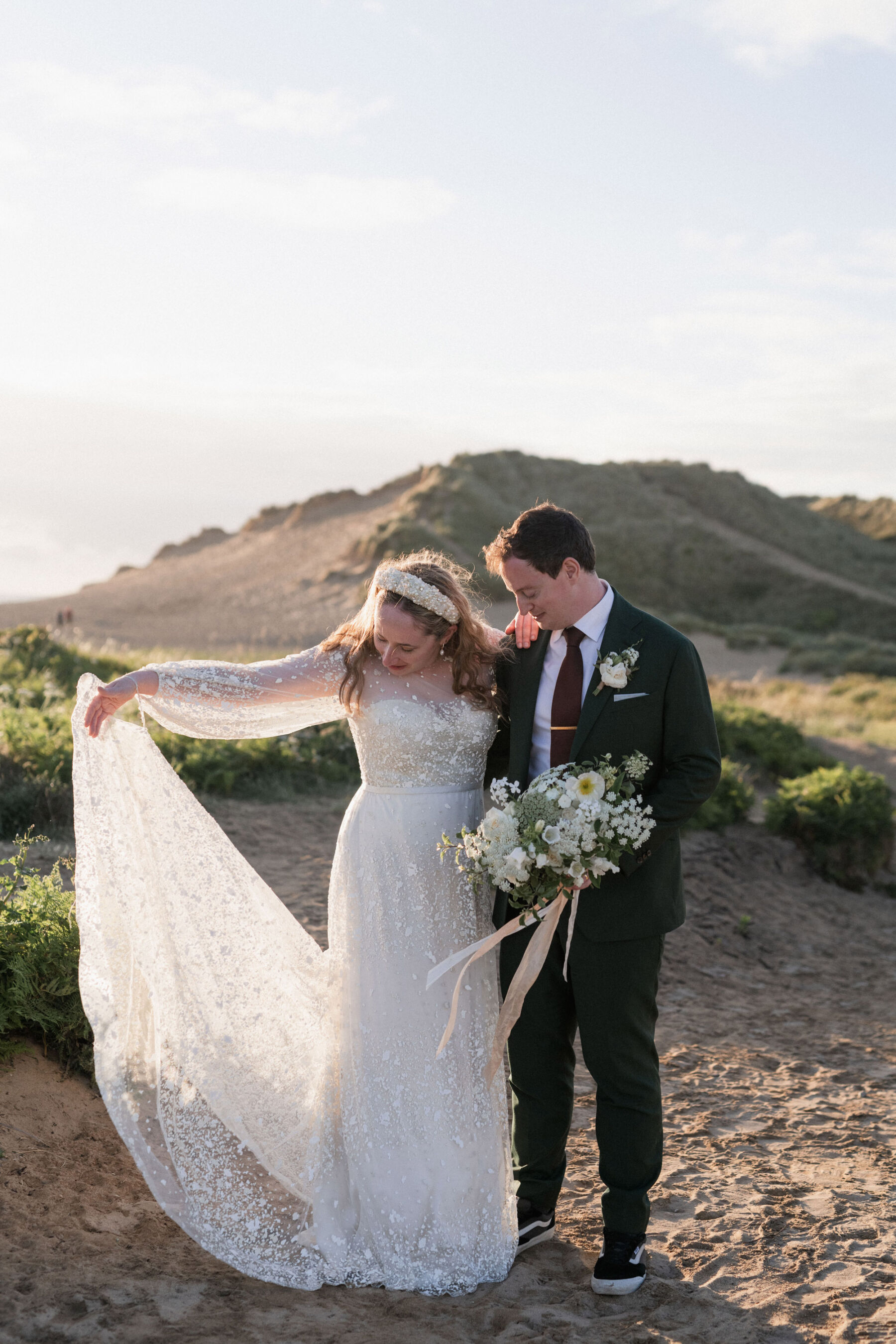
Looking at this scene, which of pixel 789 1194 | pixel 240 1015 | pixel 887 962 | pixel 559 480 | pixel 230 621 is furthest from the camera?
pixel 559 480

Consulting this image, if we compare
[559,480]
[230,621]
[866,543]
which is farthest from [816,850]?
[866,543]

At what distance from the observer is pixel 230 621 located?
107ft

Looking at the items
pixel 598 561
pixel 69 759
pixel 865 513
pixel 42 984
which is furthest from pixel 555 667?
pixel 865 513

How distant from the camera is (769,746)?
1157 cm

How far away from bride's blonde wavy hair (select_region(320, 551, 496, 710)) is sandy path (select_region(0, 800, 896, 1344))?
1.76 meters

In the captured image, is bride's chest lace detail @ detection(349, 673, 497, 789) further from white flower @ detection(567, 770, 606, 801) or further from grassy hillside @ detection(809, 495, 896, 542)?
grassy hillside @ detection(809, 495, 896, 542)

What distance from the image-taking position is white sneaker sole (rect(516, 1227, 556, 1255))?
3.58m

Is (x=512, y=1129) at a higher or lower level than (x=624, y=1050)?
lower

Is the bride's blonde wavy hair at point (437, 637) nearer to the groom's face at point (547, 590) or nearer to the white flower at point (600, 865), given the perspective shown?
the groom's face at point (547, 590)

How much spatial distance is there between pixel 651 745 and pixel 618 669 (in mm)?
285

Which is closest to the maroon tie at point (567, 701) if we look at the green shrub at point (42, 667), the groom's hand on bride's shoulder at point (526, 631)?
the groom's hand on bride's shoulder at point (526, 631)

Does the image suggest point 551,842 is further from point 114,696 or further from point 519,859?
point 114,696

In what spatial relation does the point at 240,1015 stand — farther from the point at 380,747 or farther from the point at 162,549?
the point at 162,549

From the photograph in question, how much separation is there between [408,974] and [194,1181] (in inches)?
35.7
